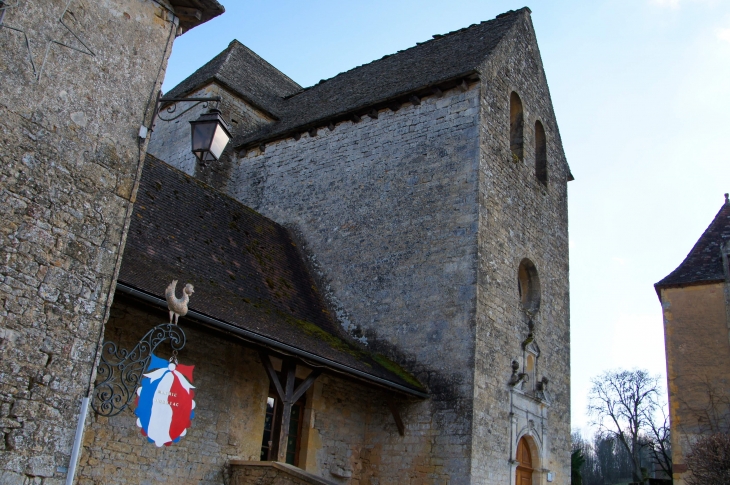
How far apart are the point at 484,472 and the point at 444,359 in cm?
168

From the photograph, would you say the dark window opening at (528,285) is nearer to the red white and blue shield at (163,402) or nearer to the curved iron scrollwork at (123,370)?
the curved iron scrollwork at (123,370)

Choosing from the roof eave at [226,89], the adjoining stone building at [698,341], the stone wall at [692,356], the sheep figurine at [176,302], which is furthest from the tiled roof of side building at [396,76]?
the stone wall at [692,356]

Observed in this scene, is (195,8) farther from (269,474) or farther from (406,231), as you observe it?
(406,231)

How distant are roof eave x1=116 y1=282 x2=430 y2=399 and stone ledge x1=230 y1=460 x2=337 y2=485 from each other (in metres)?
1.32

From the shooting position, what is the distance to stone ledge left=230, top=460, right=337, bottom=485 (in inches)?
295

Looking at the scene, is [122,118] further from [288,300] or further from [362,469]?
[362,469]

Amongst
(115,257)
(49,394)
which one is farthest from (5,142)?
(49,394)

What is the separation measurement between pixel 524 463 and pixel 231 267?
5770 mm

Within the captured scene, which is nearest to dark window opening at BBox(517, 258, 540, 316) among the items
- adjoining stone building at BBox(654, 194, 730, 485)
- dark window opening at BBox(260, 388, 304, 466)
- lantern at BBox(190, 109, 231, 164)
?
dark window opening at BBox(260, 388, 304, 466)

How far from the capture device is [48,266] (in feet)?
15.9

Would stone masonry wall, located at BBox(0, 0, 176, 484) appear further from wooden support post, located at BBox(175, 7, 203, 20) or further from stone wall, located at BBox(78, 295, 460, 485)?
stone wall, located at BBox(78, 295, 460, 485)

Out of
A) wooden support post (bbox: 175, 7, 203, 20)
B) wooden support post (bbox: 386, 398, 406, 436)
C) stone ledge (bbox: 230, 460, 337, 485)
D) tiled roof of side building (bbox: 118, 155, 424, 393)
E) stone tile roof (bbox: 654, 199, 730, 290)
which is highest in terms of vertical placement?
stone tile roof (bbox: 654, 199, 730, 290)

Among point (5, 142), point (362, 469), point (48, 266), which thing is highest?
point (5, 142)

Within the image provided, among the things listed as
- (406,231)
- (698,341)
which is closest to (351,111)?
(406,231)
